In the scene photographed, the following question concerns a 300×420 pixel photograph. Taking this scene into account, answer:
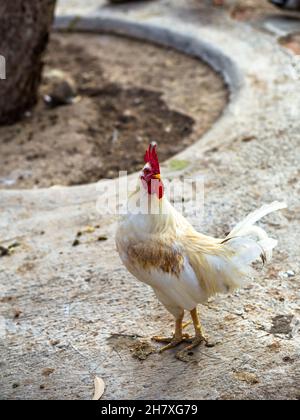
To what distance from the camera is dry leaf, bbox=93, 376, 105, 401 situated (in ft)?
11.4

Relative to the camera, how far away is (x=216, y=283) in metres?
3.47

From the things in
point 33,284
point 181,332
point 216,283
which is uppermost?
point 216,283

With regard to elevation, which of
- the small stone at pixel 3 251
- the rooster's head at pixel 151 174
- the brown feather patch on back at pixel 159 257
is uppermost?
the rooster's head at pixel 151 174

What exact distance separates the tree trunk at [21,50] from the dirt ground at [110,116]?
0.70 ft

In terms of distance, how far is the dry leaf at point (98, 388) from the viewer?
3469mm

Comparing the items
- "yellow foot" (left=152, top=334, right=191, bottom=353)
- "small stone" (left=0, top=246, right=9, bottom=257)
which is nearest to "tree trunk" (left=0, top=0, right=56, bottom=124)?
"small stone" (left=0, top=246, right=9, bottom=257)

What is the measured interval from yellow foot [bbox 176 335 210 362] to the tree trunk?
3879 millimetres

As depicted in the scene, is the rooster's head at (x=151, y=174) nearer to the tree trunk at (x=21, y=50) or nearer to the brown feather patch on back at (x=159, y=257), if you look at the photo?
the brown feather patch on back at (x=159, y=257)

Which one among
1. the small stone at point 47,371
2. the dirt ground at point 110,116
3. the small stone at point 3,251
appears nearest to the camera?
the small stone at point 47,371

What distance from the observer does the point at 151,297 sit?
4160mm

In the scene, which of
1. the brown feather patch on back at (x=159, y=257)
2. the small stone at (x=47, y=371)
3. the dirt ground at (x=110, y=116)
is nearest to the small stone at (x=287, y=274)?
the brown feather patch on back at (x=159, y=257)

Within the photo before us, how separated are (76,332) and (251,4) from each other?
239 inches

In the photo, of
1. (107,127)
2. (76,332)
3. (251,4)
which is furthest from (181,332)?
(251,4)
